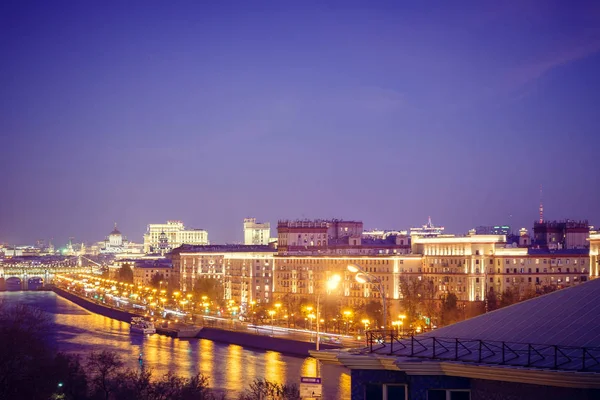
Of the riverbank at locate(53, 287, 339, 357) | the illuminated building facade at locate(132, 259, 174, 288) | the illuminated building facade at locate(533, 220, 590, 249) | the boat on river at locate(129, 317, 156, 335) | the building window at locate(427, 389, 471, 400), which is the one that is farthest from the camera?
the illuminated building facade at locate(132, 259, 174, 288)

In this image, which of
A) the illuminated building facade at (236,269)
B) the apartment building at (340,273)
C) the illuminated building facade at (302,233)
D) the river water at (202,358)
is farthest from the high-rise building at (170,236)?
the river water at (202,358)

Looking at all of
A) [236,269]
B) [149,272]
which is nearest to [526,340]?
[236,269]

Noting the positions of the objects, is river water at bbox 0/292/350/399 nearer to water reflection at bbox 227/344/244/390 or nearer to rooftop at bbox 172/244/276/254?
water reflection at bbox 227/344/244/390

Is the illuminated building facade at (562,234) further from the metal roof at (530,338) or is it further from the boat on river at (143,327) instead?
the metal roof at (530,338)

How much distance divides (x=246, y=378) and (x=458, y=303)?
1357 cm

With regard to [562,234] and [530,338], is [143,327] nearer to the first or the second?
[562,234]

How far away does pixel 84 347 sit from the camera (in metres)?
24.4

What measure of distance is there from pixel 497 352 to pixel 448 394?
1.18 feet

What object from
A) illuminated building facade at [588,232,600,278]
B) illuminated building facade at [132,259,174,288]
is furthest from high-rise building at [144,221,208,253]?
illuminated building facade at [588,232,600,278]

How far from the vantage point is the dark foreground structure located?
4562 mm

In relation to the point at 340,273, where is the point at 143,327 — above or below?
below

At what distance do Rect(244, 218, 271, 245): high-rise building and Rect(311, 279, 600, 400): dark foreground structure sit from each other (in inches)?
2814

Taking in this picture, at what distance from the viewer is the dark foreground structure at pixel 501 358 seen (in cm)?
456

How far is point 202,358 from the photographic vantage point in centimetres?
2288
